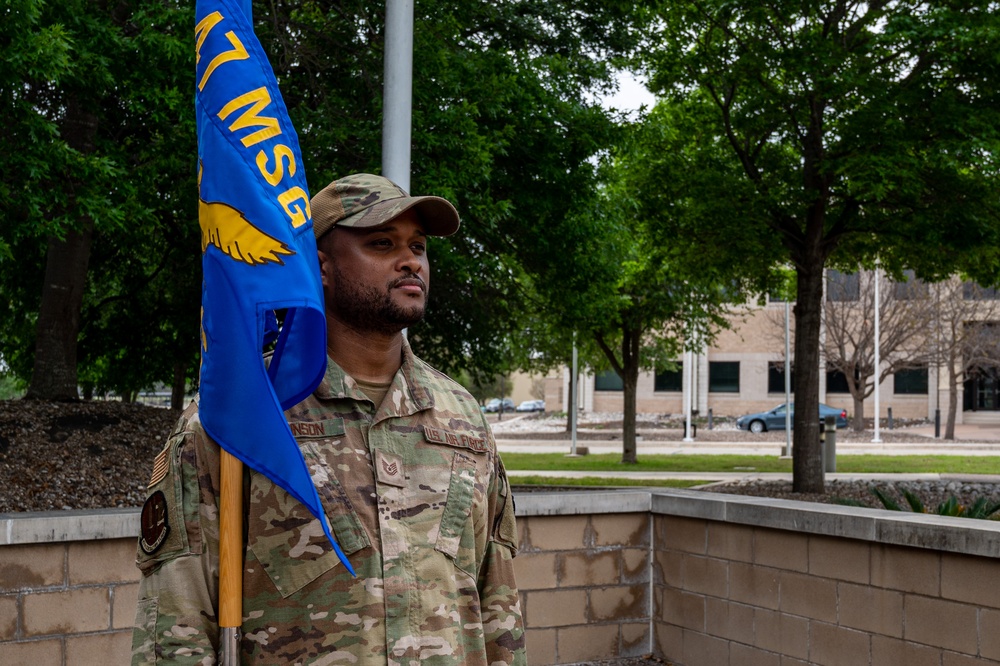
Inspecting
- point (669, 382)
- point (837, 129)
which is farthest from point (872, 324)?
point (837, 129)

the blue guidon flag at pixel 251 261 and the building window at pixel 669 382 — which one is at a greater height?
the blue guidon flag at pixel 251 261

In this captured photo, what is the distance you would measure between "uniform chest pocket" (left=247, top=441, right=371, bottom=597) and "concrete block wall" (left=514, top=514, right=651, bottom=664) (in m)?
4.45

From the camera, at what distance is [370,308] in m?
2.67

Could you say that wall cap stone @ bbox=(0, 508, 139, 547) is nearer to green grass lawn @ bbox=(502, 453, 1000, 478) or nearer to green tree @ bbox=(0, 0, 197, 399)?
green tree @ bbox=(0, 0, 197, 399)

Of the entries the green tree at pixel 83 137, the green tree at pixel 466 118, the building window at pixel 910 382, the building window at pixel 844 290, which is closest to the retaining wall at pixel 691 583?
the green tree at pixel 83 137

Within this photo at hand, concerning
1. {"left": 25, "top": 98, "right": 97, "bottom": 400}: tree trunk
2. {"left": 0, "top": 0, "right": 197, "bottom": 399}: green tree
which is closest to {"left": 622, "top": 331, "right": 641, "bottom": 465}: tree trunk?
{"left": 0, "top": 0, "right": 197, "bottom": 399}: green tree

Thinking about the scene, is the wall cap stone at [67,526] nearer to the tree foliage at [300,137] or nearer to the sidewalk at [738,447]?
the tree foliage at [300,137]

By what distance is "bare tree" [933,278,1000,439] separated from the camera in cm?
4162

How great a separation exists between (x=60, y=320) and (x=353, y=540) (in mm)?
11776

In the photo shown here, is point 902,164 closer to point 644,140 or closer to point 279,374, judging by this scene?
point 644,140

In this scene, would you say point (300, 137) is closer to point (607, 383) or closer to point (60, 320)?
point (60, 320)

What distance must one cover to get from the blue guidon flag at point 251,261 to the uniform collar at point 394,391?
11 cm

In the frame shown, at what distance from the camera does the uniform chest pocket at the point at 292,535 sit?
250 centimetres

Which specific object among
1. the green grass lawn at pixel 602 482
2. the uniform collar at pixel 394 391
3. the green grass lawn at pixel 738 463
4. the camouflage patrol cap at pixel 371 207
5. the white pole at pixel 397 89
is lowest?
the green grass lawn at pixel 738 463
